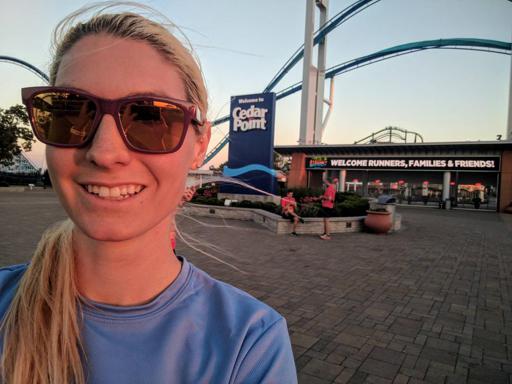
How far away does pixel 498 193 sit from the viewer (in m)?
22.4

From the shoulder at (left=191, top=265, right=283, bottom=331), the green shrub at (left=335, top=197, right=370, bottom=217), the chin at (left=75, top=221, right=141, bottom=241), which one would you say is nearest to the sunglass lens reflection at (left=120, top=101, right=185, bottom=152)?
the chin at (left=75, top=221, right=141, bottom=241)

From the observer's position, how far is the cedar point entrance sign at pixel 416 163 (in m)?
22.8

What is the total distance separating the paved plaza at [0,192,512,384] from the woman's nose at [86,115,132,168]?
0.96 m

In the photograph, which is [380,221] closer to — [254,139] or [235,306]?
[254,139]

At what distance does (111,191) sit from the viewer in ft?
3.13

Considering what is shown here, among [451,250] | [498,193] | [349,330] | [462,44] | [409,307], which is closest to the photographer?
[349,330]

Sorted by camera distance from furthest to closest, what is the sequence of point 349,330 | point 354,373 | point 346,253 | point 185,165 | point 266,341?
point 346,253
point 349,330
point 354,373
point 185,165
point 266,341

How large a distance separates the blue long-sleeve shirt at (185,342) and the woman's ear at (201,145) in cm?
50

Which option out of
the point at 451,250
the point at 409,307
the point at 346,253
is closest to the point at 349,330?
the point at 409,307

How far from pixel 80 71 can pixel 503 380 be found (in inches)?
153

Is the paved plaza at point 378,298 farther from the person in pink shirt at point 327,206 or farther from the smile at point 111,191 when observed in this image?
the smile at point 111,191

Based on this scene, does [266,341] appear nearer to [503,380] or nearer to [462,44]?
[503,380]

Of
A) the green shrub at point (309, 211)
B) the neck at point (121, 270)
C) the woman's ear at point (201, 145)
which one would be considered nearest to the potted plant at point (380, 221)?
the green shrub at point (309, 211)

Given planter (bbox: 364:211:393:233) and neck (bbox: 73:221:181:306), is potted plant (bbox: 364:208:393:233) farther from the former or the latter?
neck (bbox: 73:221:181:306)
